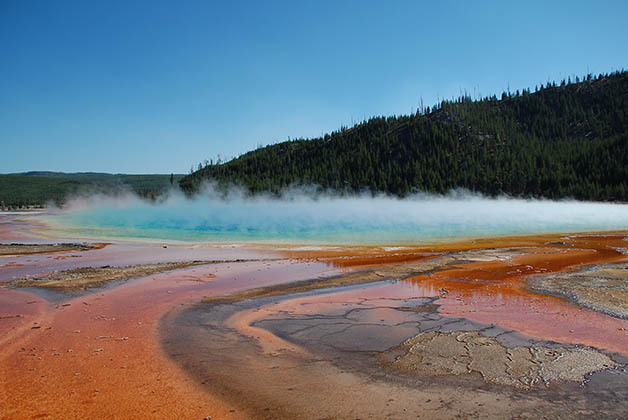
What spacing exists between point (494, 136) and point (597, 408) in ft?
399

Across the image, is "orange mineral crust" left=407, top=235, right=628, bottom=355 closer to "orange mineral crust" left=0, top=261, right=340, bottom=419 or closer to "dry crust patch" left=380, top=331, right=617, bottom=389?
"dry crust patch" left=380, top=331, right=617, bottom=389

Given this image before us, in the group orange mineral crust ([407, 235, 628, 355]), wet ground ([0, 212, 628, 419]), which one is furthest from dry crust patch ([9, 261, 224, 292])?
orange mineral crust ([407, 235, 628, 355])

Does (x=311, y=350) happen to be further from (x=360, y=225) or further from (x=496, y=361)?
(x=360, y=225)

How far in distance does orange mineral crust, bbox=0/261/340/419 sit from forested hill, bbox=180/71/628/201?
8541 centimetres

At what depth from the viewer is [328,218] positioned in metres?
50.7

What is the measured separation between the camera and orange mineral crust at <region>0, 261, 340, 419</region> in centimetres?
518

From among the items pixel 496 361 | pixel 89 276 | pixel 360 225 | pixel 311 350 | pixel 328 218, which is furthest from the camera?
pixel 328 218

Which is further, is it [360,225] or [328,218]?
[328,218]

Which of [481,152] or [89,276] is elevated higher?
[481,152]

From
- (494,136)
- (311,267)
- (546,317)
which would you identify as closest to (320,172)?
(494,136)

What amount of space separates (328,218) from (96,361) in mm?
44303

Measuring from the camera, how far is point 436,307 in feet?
31.9

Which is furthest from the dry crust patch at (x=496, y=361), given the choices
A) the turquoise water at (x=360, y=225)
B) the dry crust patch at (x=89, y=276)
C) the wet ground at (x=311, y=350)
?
the turquoise water at (x=360, y=225)

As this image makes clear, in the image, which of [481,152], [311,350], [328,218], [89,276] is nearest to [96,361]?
[311,350]
